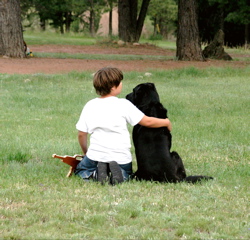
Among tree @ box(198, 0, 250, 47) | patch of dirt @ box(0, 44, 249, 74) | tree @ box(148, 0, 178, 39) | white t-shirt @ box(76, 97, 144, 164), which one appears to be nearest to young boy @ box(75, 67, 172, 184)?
white t-shirt @ box(76, 97, 144, 164)

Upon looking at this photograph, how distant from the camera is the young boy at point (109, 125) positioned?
5.23 metres

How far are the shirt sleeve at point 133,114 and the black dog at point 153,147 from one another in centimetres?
17

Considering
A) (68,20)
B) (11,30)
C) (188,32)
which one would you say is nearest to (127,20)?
(188,32)

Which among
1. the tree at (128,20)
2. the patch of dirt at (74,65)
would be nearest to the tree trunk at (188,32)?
the patch of dirt at (74,65)

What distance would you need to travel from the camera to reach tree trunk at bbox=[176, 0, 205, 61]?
18.8 metres

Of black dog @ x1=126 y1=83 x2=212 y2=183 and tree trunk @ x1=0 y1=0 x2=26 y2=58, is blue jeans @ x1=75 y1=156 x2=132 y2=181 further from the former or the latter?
tree trunk @ x1=0 y1=0 x2=26 y2=58

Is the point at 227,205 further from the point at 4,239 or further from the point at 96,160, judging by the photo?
the point at 4,239

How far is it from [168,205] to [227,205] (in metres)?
0.51

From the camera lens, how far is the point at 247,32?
130 ft

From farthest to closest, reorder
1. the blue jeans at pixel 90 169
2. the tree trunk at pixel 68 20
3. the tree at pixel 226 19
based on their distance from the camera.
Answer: the tree trunk at pixel 68 20 → the tree at pixel 226 19 → the blue jeans at pixel 90 169

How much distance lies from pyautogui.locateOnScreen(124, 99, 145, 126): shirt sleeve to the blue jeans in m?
0.51

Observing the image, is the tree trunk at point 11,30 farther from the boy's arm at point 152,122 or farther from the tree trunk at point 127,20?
the boy's arm at point 152,122

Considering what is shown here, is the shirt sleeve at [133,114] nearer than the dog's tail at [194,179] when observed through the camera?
Yes

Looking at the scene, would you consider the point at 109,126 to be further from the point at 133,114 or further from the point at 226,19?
the point at 226,19
